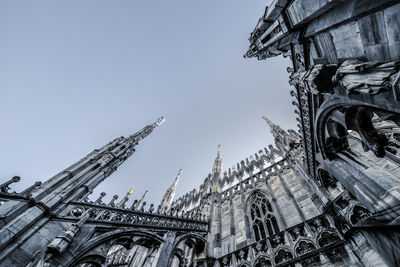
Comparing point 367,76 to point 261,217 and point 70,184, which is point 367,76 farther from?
point 70,184

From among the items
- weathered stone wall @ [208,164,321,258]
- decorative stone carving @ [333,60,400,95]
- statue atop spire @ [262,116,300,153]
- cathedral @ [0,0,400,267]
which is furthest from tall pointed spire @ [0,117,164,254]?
statue atop spire @ [262,116,300,153]

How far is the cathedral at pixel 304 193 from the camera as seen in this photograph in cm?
415

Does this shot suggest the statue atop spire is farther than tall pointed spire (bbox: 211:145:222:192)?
No

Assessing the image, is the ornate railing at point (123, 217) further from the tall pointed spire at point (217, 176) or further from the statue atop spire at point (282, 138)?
the statue atop spire at point (282, 138)

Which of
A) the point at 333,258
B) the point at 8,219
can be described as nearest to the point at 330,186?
the point at 333,258

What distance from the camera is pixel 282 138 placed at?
1725cm

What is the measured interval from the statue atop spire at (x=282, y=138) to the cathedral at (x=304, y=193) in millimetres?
874

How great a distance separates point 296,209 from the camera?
1109cm

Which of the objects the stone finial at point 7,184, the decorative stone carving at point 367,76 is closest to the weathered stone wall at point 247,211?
the decorative stone carving at point 367,76

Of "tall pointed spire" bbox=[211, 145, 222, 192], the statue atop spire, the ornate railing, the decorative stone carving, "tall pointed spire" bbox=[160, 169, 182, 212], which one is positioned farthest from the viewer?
"tall pointed spire" bbox=[160, 169, 182, 212]

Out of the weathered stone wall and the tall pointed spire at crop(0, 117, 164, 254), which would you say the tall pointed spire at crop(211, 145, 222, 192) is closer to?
the weathered stone wall

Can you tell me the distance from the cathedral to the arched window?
9cm

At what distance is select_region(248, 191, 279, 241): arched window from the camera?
11.6 meters

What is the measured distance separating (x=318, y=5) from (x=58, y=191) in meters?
12.0
